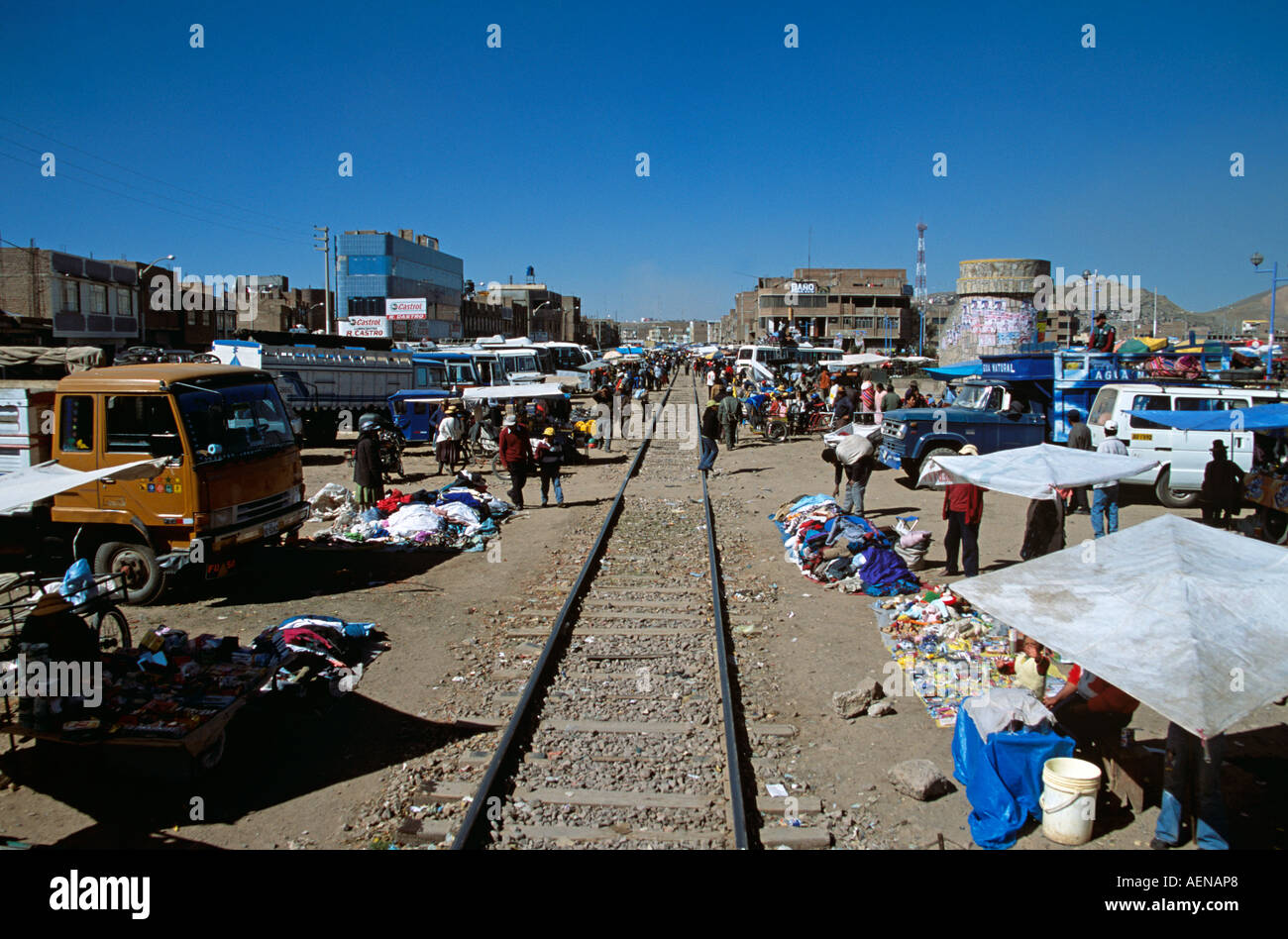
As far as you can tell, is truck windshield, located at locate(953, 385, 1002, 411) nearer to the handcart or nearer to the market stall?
the market stall

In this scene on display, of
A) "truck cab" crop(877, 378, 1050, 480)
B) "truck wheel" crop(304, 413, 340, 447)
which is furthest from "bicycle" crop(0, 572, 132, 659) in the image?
"truck wheel" crop(304, 413, 340, 447)

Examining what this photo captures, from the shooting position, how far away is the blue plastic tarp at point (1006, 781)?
5039mm

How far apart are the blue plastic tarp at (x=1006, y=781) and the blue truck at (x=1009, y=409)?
11.8m

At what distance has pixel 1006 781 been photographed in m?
5.25

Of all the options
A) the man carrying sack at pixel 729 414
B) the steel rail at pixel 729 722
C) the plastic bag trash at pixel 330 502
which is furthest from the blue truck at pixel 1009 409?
the plastic bag trash at pixel 330 502

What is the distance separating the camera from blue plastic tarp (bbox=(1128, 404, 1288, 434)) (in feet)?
38.9

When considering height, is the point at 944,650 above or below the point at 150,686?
below

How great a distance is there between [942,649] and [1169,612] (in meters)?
3.71

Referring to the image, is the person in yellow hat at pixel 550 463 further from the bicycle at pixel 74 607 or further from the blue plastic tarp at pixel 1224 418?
the blue plastic tarp at pixel 1224 418

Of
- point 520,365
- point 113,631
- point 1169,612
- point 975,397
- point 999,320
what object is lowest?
point 113,631

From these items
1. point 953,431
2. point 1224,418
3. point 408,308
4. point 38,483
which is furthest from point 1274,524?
point 408,308

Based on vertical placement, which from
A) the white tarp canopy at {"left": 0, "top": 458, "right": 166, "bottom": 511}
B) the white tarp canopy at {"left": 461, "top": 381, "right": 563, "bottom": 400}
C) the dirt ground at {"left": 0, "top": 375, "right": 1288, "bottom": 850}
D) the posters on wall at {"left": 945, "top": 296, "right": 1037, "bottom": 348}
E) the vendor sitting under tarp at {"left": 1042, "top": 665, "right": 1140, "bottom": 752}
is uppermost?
the posters on wall at {"left": 945, "top": 296, "right": 1037, "bottom": 348}

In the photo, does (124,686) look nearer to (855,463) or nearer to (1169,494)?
(855,463)

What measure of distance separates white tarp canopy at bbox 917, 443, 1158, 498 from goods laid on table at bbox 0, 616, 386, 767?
267 inches
